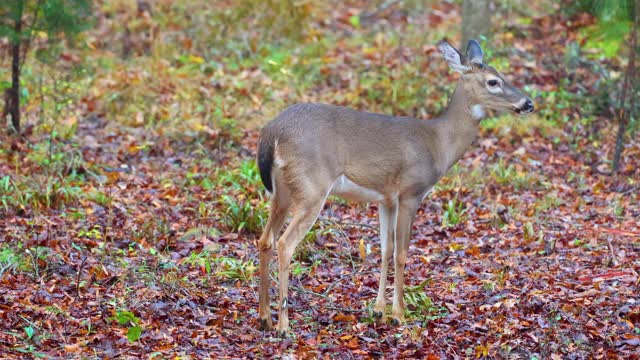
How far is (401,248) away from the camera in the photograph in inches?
276

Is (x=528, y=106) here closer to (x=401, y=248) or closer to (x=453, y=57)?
(x=453, y=57)

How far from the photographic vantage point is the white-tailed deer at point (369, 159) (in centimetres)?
655

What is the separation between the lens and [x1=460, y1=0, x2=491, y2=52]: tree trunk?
1366cm

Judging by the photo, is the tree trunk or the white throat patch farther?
the tree trunk

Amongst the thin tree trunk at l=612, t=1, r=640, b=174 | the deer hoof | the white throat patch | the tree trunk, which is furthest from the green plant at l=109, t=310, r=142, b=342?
the tree trunk

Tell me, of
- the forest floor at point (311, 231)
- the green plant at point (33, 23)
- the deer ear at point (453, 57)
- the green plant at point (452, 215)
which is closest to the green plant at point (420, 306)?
the forest floor at point (311, 231)

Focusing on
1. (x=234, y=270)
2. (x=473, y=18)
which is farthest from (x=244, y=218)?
(x=473, y=18)

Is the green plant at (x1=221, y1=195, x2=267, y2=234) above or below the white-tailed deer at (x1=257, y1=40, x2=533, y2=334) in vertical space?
below

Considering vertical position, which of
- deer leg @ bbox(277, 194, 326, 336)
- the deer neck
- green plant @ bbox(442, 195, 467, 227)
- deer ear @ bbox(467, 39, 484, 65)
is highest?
deer ear @ bbox(467, 39, 484, 65)

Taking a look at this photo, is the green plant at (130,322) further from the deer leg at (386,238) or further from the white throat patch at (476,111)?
the white throat patch at (476,111)

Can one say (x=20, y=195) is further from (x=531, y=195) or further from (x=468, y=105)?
(x=531, y=195)

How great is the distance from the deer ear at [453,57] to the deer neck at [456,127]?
14cm

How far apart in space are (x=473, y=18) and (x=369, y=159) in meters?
7.43

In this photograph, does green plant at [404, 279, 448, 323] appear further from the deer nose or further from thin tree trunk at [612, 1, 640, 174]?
thin tree trunk at [612, 1, 640, 174]
